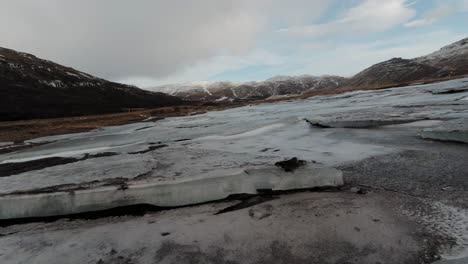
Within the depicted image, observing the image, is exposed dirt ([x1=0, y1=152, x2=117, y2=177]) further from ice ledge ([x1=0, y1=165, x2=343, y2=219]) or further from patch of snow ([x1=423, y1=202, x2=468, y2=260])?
patch of snow ([x1=423, y1=202, x2=468, y2=260])

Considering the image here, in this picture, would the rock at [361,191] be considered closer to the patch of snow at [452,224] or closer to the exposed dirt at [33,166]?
the patch of snow at [452,224]

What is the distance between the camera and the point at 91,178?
22.2 ft

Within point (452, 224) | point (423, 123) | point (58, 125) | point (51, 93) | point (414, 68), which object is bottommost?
point (414, 68)

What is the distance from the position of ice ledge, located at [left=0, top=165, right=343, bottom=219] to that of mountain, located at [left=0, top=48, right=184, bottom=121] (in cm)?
6801

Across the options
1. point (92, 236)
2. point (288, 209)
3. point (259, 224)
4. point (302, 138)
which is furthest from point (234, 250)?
point (302, 138)

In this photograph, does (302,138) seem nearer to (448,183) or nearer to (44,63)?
(448,183)

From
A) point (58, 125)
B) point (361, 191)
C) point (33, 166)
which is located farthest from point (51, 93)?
point (361, 191)

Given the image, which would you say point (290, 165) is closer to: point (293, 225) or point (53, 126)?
point (293, 225)

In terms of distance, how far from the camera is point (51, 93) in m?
97.4

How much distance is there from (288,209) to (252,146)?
5.22 m

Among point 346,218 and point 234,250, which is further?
point 346,218

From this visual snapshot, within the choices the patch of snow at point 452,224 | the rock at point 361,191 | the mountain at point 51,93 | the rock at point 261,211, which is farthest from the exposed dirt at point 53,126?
the patch of snow at point 452,224

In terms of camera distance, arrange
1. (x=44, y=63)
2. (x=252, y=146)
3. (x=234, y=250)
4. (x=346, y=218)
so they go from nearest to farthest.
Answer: (x=234, y=250), (x=346, y=218), (x=252, y=146), (x=44, y=63)

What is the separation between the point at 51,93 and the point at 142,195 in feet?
341
